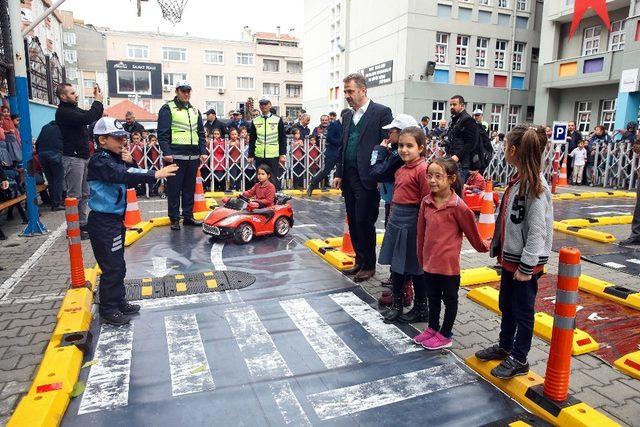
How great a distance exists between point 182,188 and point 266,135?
2.09m

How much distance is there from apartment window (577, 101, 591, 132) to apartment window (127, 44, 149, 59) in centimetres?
4875

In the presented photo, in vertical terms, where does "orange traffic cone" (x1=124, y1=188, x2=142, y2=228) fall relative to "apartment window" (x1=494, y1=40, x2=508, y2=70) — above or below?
below

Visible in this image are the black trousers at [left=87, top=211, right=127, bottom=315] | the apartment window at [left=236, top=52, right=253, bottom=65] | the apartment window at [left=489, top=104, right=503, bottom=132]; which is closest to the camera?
the black trousers at [left=87, top=211, right=127, bottom=315]

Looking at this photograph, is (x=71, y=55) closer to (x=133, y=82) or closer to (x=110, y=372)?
(x=133, y=82)

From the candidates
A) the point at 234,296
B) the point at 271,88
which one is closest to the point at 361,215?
the point at 234,296

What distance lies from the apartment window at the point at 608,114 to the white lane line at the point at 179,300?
25446 millimetres

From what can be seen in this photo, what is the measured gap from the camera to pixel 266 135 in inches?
374

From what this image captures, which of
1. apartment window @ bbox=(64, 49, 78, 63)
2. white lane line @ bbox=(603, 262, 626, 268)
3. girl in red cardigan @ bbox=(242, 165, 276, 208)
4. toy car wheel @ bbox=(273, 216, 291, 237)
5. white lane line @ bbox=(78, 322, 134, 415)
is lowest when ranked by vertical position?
white lane line @ bbox=(78, 322, 134, 415)

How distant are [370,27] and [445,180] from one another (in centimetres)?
3108

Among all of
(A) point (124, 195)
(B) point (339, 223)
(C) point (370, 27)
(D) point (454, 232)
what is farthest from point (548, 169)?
(C) point (370, 27)

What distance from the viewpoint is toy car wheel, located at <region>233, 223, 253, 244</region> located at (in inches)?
291

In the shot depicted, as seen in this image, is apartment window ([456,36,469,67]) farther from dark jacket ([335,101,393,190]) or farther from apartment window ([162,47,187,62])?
apartment window ([162,47,187,62])

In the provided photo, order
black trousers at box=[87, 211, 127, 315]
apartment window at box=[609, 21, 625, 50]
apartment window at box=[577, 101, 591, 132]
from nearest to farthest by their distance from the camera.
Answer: black trousers at box=[87, 211, 127, 315] → apartment window at box=[609, 21, 625, 50] → apartment window at box=[577, 101, 591, 132]

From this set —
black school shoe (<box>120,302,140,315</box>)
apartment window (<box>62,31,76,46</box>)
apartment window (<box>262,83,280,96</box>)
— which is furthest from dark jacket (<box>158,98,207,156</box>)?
apartment window (<box>62,31,76,46</box>)
